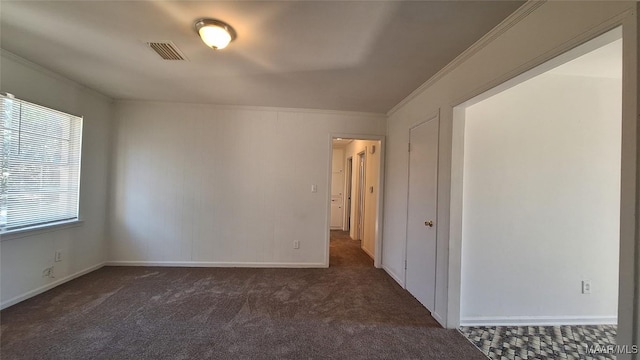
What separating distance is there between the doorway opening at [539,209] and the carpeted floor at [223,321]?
27.8 inches

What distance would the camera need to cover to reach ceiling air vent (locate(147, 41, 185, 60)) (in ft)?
7.14

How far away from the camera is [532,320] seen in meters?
2.44

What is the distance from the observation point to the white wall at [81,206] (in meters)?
2.49

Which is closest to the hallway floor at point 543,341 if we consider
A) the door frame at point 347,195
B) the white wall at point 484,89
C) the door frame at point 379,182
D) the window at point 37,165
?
the white wall at point 484,89

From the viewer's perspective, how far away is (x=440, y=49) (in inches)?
84.1

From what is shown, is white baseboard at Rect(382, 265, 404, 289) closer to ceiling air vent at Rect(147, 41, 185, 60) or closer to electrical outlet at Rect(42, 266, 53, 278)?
ceiling air vent at Rect(147, 41, 185, 60)

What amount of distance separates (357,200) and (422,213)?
3147mm

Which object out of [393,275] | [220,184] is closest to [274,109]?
[220,184]

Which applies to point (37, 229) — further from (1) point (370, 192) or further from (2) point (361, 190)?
(2) point (361, 190)

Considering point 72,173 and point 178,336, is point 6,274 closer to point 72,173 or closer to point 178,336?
point 72,173

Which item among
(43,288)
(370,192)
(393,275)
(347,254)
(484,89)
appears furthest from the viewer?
(370,192)

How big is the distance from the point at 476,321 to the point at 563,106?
216 centimetres

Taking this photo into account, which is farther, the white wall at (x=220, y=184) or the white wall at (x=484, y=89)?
the white wall at (x=220, y=184)

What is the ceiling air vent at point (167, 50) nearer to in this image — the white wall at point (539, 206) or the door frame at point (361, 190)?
the white wall at point (539, 206)
